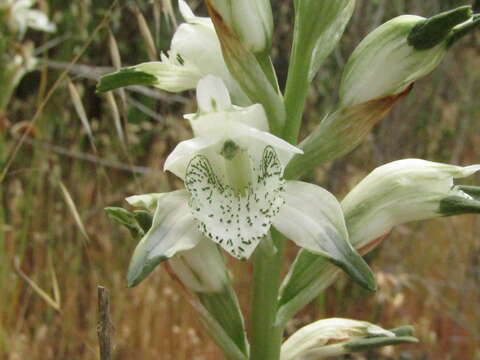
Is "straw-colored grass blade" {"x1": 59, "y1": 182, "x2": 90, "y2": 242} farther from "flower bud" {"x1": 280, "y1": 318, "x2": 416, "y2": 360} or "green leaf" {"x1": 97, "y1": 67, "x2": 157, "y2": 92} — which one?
"flower bud" {"x1": 280, "y1": 318, "x2": 416, "y2": 360}

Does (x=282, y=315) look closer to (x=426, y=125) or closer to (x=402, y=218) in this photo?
(x=402, y=218)

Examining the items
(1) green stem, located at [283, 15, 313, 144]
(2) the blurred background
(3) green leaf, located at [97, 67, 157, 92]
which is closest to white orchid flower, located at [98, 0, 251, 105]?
(3) green leaf, located at [97, 67, 157, 92]

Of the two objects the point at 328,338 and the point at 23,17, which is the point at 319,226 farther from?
the point at 23,17

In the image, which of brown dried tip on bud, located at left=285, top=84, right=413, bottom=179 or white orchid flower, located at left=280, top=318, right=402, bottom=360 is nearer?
brown dried tip on bud, located at left=285, top=84, right=413, bottom=179

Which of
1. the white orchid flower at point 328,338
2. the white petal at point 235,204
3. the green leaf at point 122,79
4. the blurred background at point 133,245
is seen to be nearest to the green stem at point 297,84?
the white petal at point 235,204

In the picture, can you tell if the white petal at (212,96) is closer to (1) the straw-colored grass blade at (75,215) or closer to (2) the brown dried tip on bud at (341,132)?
(2) the brown dried tip on bud at (341,132)
